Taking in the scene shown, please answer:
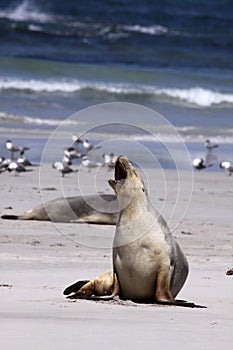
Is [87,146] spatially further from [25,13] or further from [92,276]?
[25,13]

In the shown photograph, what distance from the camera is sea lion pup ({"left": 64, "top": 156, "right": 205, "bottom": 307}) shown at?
6.35 m

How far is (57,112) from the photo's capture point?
2202cm

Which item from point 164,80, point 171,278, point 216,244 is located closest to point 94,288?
point 171,278

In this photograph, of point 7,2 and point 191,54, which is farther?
point 7,2

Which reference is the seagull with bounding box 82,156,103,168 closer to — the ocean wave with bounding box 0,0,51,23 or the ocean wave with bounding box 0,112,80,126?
the ocean wave with bounding box 0,112,80,126

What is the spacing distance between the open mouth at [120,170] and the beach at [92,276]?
2.30 feet

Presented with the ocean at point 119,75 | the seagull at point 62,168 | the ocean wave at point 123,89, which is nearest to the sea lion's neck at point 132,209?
the ocean at point 119,75

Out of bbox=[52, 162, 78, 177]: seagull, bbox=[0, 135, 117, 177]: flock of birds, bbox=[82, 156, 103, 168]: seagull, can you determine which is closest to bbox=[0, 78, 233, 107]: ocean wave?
bbox=[0, 135, 117, 177]: flock of birds

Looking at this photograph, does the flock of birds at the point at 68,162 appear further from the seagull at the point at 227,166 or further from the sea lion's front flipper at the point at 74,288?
the sea lion's front flipper at the point at 74,288

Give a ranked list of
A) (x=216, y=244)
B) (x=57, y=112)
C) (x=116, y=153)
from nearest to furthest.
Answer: (x=216, y=244), (x=116, y=153), (x=57, y=112)

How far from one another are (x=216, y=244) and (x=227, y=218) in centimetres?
182

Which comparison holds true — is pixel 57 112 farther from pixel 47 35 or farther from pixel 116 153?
pixel 47 35

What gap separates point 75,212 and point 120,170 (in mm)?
4290

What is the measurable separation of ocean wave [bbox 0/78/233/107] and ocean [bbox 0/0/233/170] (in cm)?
3
